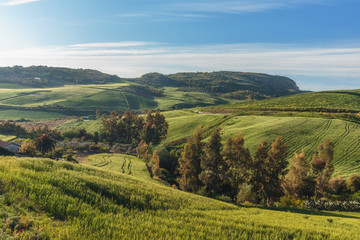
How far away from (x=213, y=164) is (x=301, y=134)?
168 ft

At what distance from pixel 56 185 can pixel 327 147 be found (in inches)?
1946

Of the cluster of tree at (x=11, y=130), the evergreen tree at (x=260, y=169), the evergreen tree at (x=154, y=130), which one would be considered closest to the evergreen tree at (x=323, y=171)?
the evergreen tree at (x=260, y=169)

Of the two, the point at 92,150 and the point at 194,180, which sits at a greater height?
the point at 194,180

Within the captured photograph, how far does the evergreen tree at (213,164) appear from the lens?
154 feet

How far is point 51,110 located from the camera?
192125 millimetres

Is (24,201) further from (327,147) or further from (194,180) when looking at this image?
(327,147)

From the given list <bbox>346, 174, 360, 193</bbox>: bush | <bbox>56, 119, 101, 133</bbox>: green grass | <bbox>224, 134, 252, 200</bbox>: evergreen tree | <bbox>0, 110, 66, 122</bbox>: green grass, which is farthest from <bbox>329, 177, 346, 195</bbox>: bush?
<bbox>0, 110, 66, 122</bbox>: green grass

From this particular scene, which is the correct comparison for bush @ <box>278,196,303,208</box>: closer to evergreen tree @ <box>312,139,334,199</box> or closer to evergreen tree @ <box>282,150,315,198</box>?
evergreen tree @ <box>282,150,315,198</box>

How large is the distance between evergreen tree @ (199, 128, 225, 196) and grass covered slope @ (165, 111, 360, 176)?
1153 inches

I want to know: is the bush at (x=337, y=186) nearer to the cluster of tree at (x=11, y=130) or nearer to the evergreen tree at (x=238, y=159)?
the evergreen tree at (x=238, y=159)

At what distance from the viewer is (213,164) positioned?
156 feet

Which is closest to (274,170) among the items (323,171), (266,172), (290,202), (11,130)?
(266,172)

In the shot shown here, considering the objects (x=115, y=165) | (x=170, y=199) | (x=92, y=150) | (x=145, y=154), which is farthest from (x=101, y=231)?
(x=92, y=150)

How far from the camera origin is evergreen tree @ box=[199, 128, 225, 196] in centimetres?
4688
